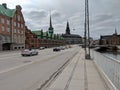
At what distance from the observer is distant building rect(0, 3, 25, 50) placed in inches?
2603

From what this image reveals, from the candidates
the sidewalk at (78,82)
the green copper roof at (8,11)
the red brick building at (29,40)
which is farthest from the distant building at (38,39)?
the sidewalk at (78,82)

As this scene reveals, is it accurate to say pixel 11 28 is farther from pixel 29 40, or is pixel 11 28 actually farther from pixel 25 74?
pixel 25 74

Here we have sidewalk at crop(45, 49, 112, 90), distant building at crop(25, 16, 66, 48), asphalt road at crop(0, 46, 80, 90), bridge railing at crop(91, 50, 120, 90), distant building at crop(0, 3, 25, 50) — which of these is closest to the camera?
bridge railing at crop(91, 50, 120, 90)

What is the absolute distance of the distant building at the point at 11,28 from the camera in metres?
66.1

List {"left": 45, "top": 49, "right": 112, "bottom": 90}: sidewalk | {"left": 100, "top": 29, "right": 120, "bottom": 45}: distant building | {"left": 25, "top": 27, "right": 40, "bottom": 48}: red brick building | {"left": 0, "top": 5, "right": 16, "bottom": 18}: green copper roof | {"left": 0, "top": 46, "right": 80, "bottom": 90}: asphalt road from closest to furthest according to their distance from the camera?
{"left": 45, "top": 49, "right": 112, "bottom": 90}: sidewalk, {"left": 0, "top": 46, "right": 80, "bottom": 90}: asphalt road, {"left": 0, "top": 5, "right": 16, "bottom": 18}: green copper roof, {"left": 25, "top": 27, "right": 40, "bottom": 48}: red brick building, {"left": 100, "top": 29, "right": 120, "bottom": 45}: distant building

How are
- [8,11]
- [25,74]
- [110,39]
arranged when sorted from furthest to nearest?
1. [110,39]
2. [8,11]
3. [25,74]

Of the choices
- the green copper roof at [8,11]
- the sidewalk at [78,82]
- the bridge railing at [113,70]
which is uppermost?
the green copper roof at [8,11]

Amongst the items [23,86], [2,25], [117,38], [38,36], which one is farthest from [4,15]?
[117,38]

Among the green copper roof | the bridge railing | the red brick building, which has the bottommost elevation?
the bridge railing

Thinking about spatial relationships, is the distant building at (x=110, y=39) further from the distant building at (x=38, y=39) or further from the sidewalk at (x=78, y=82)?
the sidewalk at (x=78, y=82)

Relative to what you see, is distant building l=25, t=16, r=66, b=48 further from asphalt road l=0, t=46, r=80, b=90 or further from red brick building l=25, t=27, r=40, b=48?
asphalt road l=0, t=46, r=80, b=90

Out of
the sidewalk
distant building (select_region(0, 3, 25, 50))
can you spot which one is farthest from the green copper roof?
the sidewalk

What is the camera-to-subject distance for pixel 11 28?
71625 millimetres

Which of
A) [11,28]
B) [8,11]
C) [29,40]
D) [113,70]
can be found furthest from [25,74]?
[29,40]
